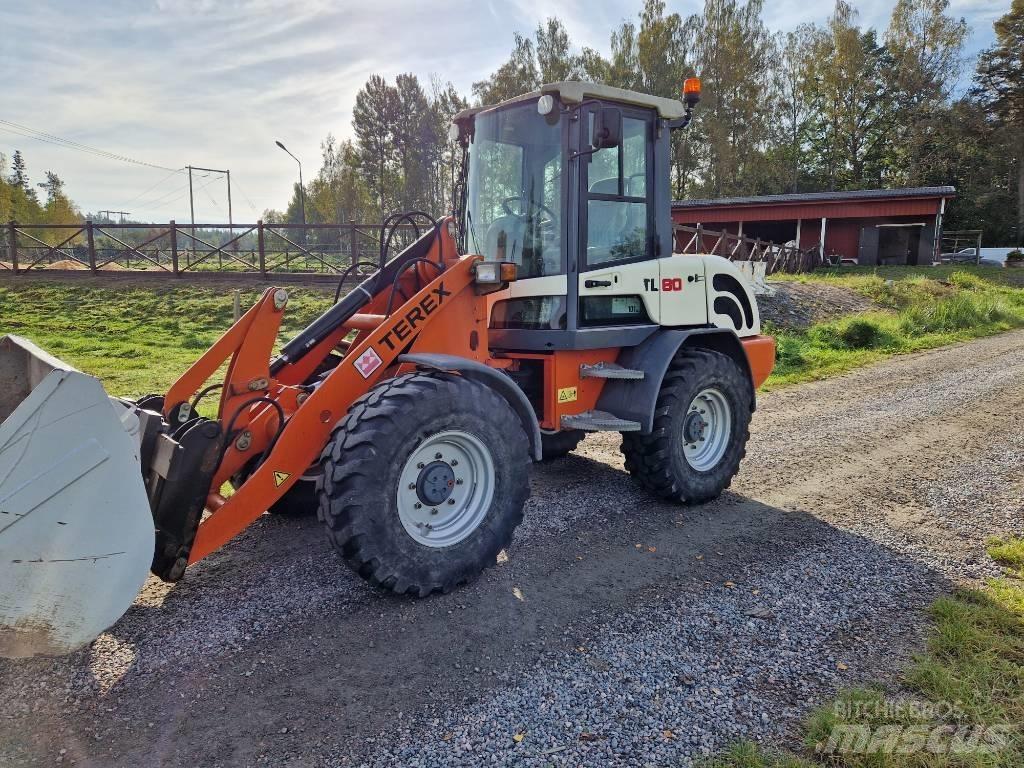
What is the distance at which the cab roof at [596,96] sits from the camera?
159 inches

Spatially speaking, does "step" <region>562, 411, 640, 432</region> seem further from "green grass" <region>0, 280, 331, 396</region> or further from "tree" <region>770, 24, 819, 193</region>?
"tree" <region>770, 24, 819, 193</region>

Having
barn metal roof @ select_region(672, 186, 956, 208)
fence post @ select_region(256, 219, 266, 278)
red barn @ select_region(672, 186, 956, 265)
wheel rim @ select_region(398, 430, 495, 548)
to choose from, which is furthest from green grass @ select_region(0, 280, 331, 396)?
red barn @ select_region(672, 186, 956, 265)

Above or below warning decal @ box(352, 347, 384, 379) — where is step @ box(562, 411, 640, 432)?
below

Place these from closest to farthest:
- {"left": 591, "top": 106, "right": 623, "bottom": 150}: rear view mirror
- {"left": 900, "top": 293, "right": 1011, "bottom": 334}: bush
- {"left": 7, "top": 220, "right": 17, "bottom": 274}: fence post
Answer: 1. {"left": 591, "top": 106, "right": 623, "bottom": 150}: rear view mirror
2. {"left": 900, "top": 293, "right": 1011, "bottom": 334}: bush
3. {"left": 7, "top": 220, "right": 17, "bottom": 274}: fence post

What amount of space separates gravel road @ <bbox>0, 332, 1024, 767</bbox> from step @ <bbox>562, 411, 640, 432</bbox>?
67 cm

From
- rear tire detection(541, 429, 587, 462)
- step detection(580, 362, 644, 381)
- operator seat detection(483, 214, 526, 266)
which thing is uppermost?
operator seat detection(483, 214, 526, 266)

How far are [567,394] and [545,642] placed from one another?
6.06 feet

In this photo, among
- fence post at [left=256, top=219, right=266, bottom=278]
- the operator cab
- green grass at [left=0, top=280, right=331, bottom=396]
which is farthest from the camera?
fence post at [left=256, top=219, right=266, bottom=278]

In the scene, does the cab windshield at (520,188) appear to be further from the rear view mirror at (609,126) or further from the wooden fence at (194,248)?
the wooden fence at (194,248)

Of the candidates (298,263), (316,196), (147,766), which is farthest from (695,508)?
(316,196)

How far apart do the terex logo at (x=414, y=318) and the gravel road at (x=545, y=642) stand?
4.31 feet

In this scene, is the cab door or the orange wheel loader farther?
the cab door

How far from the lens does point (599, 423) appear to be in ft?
14.2

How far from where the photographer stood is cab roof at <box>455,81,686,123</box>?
4039mm
